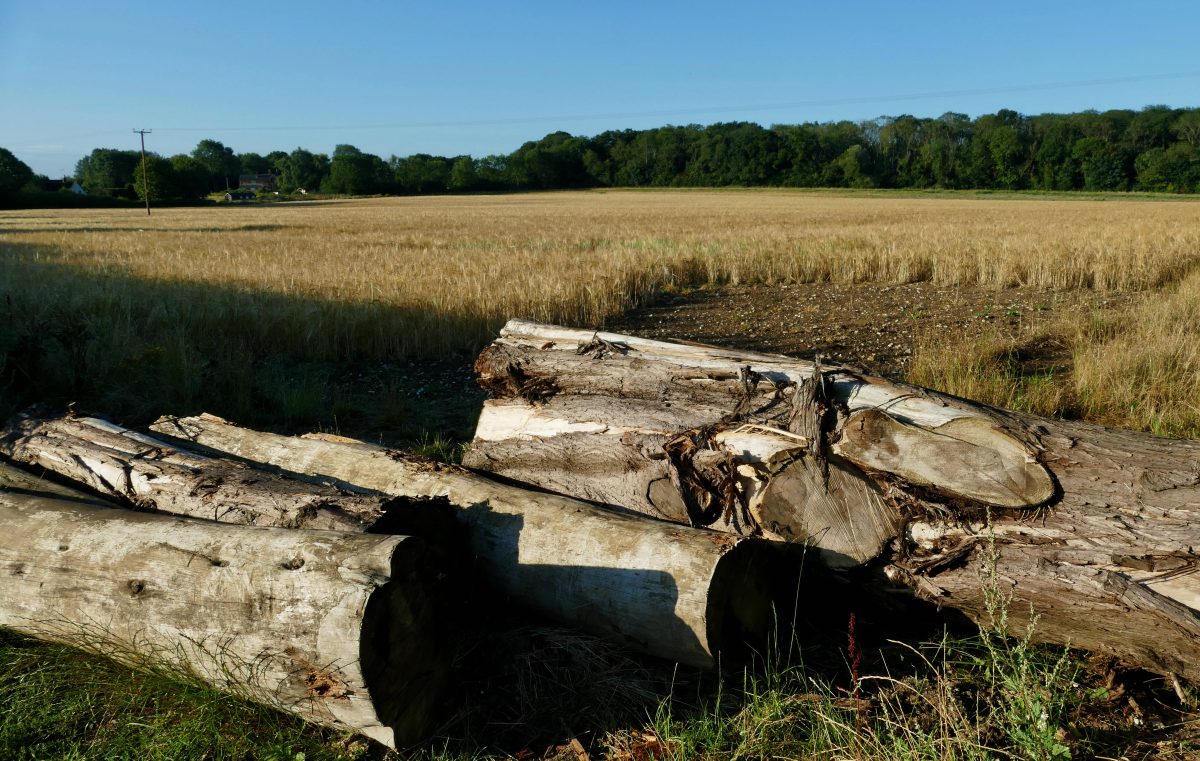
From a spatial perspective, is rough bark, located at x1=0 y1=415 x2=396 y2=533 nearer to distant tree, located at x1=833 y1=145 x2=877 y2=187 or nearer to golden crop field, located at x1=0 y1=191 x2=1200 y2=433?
golden crop field, located at x1=0 y1=191 x2=1200 y2=433

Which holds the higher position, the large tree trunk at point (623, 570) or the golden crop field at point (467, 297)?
the golden crop field at point (467, 297)

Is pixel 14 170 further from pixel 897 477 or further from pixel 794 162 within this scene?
pixel 897 477

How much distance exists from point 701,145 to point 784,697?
108819 millimetres

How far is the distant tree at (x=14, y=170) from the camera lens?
73.3 meters

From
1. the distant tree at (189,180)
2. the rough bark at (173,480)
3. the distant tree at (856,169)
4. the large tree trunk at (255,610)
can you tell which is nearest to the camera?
the large tree trunk at (255,610)

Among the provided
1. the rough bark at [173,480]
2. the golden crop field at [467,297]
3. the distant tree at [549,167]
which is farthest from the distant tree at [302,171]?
the rough bark at [173,480]

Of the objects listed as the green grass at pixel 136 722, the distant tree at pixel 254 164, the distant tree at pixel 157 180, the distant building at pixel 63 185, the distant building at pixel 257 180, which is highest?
the distant tree at pixel 254 164

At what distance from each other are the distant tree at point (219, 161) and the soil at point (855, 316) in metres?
116

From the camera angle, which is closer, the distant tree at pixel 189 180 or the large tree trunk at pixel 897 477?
the large tree trunk at pixel 897 477

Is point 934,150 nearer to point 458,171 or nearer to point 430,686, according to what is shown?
point 458,171

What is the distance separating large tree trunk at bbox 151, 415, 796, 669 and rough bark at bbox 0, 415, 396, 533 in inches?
14.7

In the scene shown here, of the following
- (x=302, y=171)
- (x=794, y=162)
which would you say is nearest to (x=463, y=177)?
(x=302, y=171)

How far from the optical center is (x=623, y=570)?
106 inches

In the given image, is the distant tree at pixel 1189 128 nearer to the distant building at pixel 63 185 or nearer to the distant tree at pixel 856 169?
the distant tree at pixel 856 169
